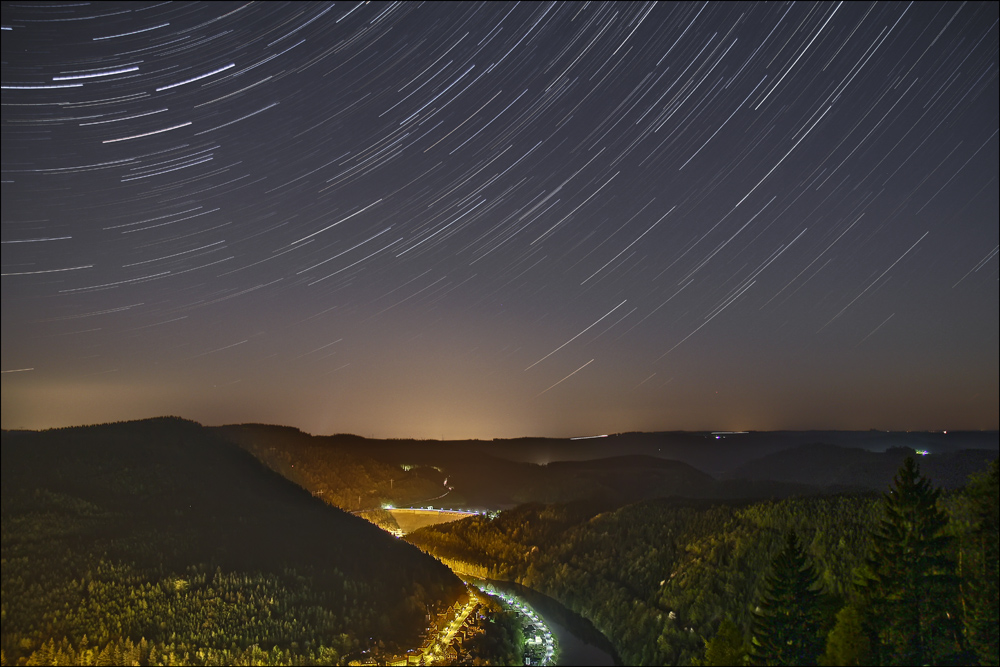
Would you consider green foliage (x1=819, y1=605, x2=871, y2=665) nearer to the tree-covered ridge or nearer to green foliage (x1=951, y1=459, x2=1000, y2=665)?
the tree-covered ridge

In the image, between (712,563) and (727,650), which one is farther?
(712,563)

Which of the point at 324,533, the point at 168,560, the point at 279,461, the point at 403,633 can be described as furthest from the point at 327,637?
the point at 279,461

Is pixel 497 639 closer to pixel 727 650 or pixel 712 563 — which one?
pixel 727 650

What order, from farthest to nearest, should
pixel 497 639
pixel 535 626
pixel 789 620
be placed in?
pixel 535 626 < pixel 497 639 < pixel 789 620

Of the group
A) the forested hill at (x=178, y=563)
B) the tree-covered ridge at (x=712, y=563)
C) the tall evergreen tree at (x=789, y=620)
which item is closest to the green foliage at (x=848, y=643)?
the tree-covered ridge at (x=712, y=563)

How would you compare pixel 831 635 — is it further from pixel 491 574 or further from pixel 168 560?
→ pixel 491 574

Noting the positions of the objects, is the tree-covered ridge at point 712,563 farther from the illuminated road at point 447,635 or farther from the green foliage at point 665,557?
the illuminated road at point 447,635

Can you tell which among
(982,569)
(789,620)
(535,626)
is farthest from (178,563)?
(982,569)
